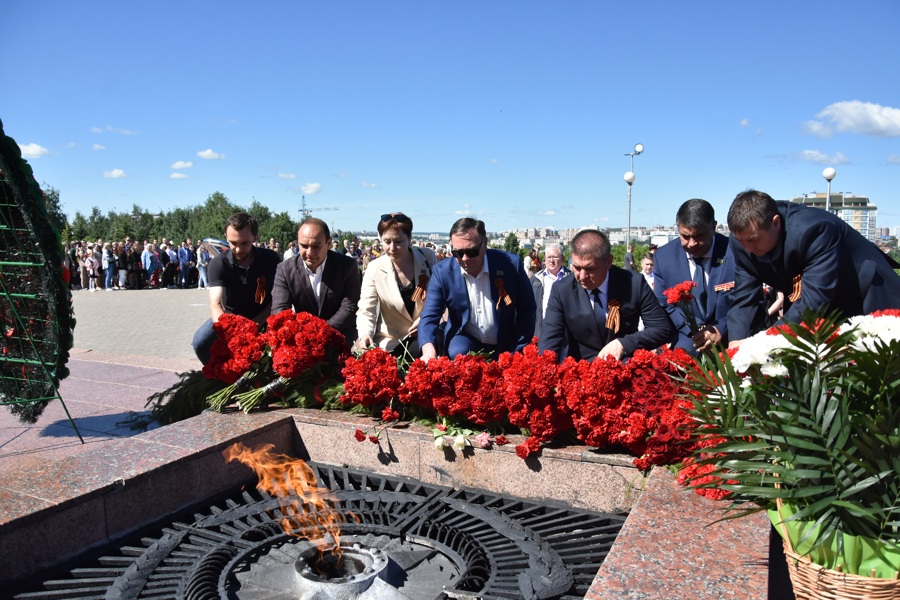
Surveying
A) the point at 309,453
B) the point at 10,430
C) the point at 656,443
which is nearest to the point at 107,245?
the point at 10,430

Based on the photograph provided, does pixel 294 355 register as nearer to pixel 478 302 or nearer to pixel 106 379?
pixel 478 302

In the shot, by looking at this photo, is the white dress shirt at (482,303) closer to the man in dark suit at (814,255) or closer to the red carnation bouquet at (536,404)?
the red carnation bouquet at (536,404)

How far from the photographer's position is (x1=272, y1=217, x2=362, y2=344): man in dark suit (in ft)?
18.4

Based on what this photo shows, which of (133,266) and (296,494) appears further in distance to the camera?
(133,266)

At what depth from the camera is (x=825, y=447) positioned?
6.64ft

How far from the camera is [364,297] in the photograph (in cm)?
552

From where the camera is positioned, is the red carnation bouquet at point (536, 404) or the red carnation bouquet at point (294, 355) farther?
the red carnation bouquet at point (294, 355)

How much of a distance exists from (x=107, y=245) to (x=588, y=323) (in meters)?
27.6

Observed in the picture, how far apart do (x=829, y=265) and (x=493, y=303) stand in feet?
7.23

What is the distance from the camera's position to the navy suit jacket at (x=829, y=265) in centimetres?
375

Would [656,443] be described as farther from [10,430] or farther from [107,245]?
[107,245]

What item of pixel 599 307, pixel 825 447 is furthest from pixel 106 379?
pixel 825 447

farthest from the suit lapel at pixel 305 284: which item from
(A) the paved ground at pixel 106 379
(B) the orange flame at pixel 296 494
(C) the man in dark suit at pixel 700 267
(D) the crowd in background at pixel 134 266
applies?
(D) the crowd in background at pixel 134 266

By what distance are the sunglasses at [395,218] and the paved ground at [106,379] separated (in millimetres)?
2491
